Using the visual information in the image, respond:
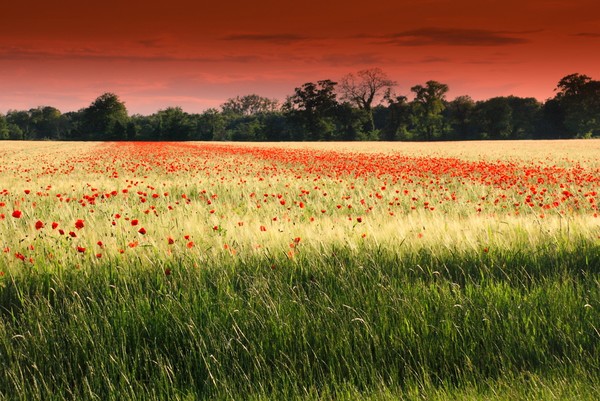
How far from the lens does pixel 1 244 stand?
4426mm

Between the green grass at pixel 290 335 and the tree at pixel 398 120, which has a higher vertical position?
the tree at pixel 398 120

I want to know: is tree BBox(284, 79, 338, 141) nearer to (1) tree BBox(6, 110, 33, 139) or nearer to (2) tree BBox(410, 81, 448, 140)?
(2) tree BBox(410, 81, 448, 140)

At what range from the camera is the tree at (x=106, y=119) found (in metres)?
92.7

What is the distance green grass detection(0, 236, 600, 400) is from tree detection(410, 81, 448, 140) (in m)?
95.1

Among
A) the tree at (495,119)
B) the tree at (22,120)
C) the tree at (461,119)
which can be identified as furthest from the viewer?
the tree at (22,120)

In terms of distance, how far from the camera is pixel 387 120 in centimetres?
10131

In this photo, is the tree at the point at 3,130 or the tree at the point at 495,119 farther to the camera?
the tree at the point at 3,130

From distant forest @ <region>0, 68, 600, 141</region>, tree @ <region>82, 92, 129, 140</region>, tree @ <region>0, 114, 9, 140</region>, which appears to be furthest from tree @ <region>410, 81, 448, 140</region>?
tree @ <region>0, 114, 9, 140</region>

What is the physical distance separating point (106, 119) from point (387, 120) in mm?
56768

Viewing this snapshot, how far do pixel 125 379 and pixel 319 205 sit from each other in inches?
227

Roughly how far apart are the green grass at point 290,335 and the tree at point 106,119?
95085mm

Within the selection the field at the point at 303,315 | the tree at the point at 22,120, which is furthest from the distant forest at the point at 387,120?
the field at the point at 303,315

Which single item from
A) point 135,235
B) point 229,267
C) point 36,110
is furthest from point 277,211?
point 36,110

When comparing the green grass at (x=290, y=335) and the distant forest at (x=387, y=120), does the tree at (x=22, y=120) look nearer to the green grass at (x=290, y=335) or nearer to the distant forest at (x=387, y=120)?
the distant forest at (x=387, y=120)
